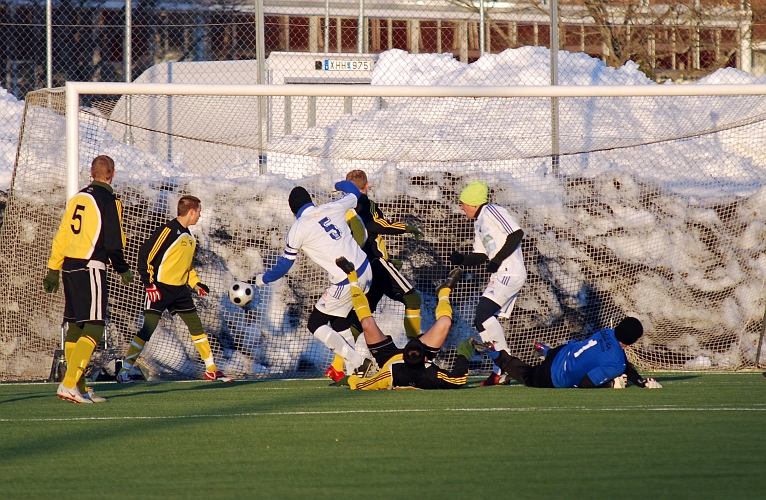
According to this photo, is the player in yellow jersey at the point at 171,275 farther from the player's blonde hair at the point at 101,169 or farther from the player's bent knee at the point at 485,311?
the player's bent knee at the point at 485,311

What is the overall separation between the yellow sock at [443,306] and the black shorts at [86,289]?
271 cm

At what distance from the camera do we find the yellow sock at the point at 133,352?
9.23 metres

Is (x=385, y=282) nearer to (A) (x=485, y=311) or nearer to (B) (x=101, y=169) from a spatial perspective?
(A) (x=485, y=311)

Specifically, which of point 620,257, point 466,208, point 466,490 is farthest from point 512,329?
point 466,490

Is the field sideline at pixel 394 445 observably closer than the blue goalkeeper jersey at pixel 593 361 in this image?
Yes

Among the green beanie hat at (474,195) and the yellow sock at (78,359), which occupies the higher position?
the green beanie hat at (474,195)

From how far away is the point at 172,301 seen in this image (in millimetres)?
9195

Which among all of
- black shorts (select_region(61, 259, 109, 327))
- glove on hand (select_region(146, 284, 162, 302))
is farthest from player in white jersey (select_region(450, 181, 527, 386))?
black shorts (select_region(61, 259, 109, 327))

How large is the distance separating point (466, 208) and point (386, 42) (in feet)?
15.9

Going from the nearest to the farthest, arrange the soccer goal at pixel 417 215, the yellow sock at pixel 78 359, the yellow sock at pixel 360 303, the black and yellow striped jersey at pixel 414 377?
the yellow sock at pixel 78 359 < the black and yellow striped jersey at pixel 414 377 < the yellow sock at pixel 360 303 < the soccer goal at pixel 417 215

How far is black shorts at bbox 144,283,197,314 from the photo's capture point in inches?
361

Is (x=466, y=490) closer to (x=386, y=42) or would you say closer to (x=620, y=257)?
(x=620, y=257)

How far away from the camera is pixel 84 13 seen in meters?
13.8

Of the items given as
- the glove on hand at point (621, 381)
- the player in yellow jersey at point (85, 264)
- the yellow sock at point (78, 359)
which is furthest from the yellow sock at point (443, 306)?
the yellow sock at point (78, 359)
